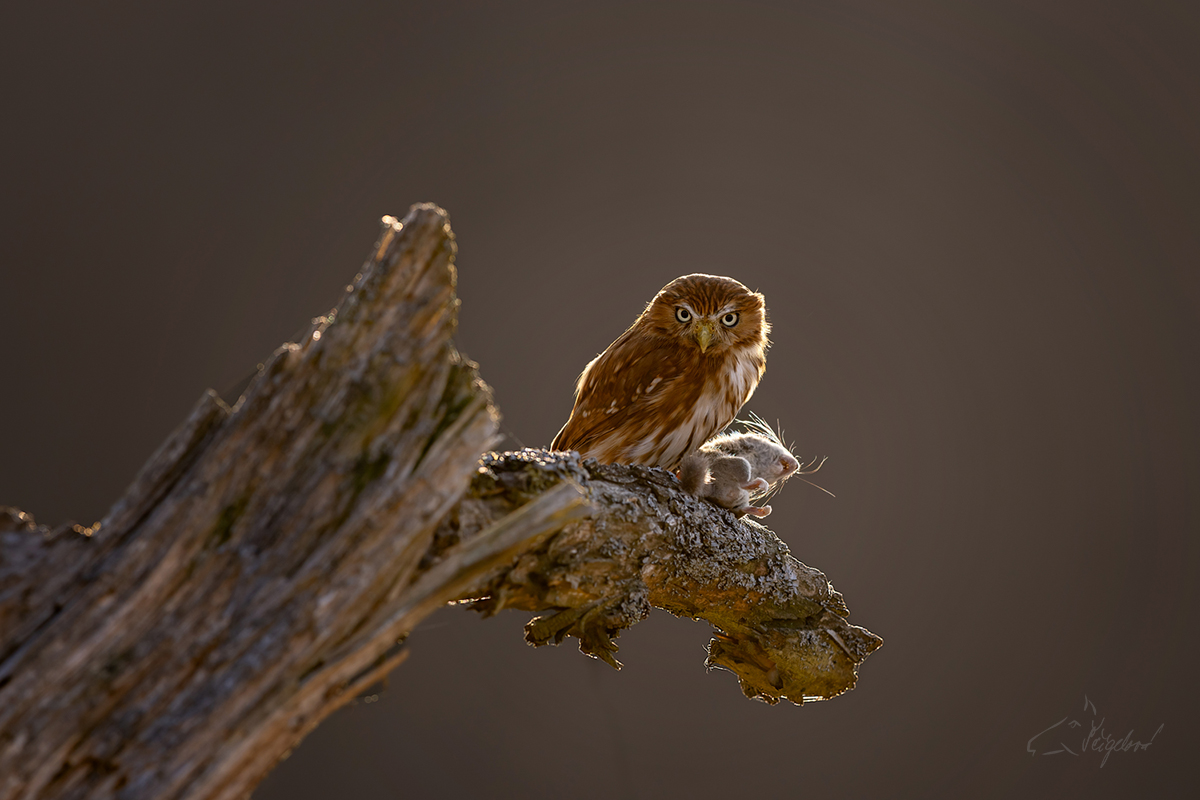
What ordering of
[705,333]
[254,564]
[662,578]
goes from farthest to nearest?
[705,333], [662,578], [254,564]

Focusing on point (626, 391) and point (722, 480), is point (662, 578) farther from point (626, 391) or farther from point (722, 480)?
point (626, 391)

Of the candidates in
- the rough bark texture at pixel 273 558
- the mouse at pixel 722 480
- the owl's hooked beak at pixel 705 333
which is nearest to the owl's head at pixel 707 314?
the owl's hooked beak at pixel 705 333

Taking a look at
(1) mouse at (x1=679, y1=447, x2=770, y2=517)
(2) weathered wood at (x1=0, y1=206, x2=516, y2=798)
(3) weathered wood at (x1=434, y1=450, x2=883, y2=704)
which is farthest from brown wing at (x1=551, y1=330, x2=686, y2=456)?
(2) weathered wood at (x1=0, y1=206, x2=516, y2=798)

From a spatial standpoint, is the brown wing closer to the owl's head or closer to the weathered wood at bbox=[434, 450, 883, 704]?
the owl's head

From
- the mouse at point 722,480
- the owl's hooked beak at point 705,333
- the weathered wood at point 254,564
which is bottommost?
the weathered wood at point 254,564

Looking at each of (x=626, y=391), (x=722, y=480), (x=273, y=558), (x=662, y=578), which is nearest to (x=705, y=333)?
(x=626, y=391)

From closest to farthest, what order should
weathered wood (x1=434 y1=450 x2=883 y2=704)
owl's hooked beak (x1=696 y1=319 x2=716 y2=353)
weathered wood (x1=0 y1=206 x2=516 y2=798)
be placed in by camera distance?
weathered wood (x1=0 y1=206 x2=516 y2=798), weathered wood (x1=434 y1=450 x2=883 y2=704), owl's hooked beak (x1=696 y1=319 x2=716 y2=353)

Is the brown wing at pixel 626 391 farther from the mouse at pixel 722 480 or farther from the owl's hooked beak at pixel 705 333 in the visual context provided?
the mouse at pixel 722 480
